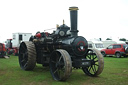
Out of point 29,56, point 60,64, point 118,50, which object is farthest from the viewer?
point 118,50

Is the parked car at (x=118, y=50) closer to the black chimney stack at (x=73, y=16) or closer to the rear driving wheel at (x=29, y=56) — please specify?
the rear driving wheel at (x=29, y=56)

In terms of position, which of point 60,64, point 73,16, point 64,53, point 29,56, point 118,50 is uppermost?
point 73,16

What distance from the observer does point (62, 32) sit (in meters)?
7.73

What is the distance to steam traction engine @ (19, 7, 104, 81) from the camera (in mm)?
6523

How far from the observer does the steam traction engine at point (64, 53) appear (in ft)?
21.4

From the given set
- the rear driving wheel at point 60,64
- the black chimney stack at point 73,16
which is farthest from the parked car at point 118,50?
the rear driving wheel at point 60,64

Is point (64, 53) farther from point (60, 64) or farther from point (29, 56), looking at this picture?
point (29, 56)

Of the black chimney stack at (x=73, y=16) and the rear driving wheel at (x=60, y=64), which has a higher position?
the black chimney stack at (x=73, y=16)

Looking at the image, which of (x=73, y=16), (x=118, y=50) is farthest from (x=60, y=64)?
(x=118, y=50)

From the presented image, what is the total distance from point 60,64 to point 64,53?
0.51 metres

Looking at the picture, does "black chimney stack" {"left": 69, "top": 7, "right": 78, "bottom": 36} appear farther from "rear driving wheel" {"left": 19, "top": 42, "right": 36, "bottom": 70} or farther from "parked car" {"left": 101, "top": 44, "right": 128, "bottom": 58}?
"parked car" {"left": 101, "top": 44, "right": 128, "bottom": 58}

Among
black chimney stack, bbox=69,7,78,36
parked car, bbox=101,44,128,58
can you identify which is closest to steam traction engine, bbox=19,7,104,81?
black chimney stack, bbox=69,7,78,36

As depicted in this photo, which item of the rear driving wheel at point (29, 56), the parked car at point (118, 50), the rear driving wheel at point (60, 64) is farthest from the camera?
the parked car at point (118, 50)

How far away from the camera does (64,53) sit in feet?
20.4
